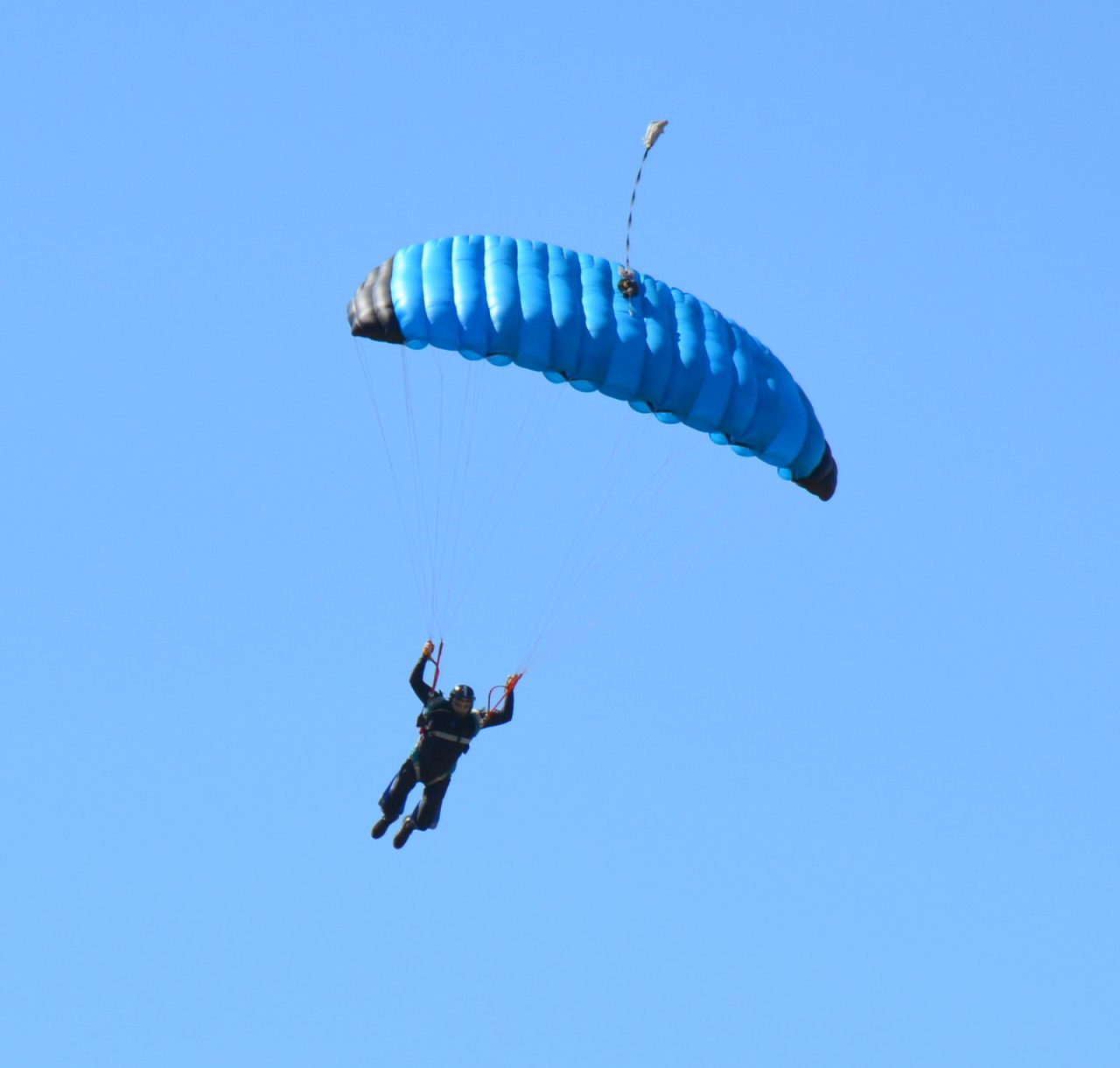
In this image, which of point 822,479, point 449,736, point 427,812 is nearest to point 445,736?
point 449,736

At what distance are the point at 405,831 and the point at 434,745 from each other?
0.93 metres

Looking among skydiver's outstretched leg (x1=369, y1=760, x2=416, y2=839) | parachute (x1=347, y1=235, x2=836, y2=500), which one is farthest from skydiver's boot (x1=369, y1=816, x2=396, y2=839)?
parachute (x1=347, y1=235, x2=836, y2=500)

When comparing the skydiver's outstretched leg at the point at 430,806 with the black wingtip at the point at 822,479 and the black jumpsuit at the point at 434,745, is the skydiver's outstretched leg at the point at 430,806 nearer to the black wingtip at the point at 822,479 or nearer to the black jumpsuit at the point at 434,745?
the black jumpsuit at the point at 434,745

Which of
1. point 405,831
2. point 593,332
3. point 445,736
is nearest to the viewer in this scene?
point 593,332

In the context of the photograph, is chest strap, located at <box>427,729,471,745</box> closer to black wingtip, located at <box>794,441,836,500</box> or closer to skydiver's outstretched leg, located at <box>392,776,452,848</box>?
Answer: skydiver's outstretched leg, located at <box>392,776,452,848</box>

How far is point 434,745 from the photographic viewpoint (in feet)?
84.9

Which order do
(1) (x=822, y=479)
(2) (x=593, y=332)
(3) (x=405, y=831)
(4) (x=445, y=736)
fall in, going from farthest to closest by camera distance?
(1) (x=822, y=479) < (3) (x=405, y=831) < (4) (x=445, y=736) < (2) (x=593, y=332)

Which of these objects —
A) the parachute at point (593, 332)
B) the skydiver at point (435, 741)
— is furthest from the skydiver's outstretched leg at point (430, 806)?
the parachute at point (593, 332)

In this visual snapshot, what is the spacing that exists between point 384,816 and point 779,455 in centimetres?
482

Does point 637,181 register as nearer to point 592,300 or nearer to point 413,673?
point 592,300

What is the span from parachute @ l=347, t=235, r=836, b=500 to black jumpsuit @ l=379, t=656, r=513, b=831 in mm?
2845

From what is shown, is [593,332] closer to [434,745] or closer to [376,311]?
[376,311]

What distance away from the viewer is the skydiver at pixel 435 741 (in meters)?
25.7

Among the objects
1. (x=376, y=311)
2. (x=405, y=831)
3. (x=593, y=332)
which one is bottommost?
(x=405, y=831)
